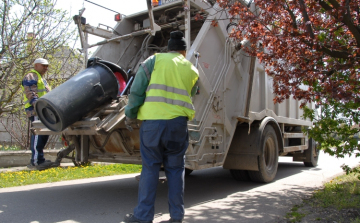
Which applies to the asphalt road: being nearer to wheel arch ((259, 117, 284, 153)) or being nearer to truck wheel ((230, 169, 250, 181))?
truck wheel ((230, 169, 250, 181))

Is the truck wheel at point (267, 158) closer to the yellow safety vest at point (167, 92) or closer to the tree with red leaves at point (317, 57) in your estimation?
the tree with red leaves at point (317, 57)

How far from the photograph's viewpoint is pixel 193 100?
4.21 meters

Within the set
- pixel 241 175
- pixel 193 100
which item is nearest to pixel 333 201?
pixel 193 100

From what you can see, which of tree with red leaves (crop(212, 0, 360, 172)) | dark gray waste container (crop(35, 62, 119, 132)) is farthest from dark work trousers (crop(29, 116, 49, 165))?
tree with red leaves (crop(212, 0, 360, 172))

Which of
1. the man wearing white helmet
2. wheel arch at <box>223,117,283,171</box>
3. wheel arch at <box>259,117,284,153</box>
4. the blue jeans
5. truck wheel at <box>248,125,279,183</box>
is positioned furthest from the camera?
wheel arch at <box>259,117,284,153</box>

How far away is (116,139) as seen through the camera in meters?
4.26

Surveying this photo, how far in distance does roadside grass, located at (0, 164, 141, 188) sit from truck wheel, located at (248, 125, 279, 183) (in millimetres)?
2946

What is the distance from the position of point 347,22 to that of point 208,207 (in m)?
2.68

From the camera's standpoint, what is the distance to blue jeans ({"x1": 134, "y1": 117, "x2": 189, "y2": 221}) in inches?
110

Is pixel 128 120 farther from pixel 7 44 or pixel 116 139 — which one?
pixel 7 44

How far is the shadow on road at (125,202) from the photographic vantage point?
358 cm

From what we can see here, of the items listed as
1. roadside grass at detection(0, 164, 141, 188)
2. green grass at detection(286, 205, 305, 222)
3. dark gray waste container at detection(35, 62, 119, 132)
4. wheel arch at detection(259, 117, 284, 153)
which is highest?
dark gray waste container at detection(35, 62, 119, 132)

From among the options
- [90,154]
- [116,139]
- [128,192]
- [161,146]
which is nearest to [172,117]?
[161,146]

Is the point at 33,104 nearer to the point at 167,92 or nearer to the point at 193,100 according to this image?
the point at 193,100
